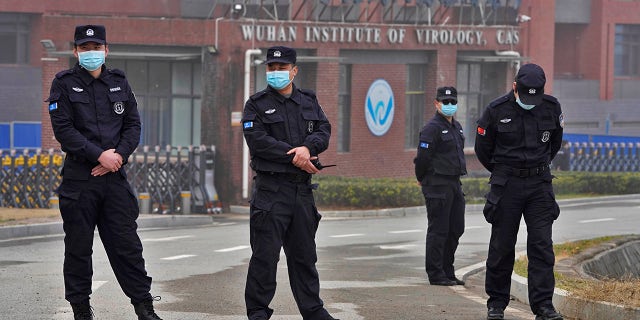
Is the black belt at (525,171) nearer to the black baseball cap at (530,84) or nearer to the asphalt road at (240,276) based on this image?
the black baseball cap at (530,84)

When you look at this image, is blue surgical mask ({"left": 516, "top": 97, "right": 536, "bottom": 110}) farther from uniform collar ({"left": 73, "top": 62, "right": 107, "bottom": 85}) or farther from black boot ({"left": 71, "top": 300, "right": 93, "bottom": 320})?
black boot ({"left": 71, "top": 300, "right": 93, "bottom": 320})

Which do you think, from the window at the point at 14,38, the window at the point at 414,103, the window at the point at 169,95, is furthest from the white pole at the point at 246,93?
the window at the point at 14,38

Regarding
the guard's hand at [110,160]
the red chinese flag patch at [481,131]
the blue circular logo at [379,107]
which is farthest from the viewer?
the blue circular logo at [379,107]

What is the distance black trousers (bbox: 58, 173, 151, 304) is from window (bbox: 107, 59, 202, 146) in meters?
23.7

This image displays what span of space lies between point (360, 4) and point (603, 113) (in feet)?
80.1

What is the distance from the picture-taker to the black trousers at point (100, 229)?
8.86 metres

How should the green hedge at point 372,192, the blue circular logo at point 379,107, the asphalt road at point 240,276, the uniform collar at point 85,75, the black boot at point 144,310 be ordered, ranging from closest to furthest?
the uniform collar at point 85,75 → the black boot at point 144,310 → the asphalt road at point 240,276 → the green hedge at point 372,192 → the blue circular logo at point 379,107

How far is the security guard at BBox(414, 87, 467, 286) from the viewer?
43.7 feet

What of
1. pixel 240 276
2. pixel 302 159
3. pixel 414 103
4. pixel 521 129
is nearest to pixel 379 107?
pixel 414 103

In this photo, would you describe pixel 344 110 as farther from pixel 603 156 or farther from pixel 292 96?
pixel 292 96

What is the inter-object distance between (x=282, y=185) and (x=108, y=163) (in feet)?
3.83

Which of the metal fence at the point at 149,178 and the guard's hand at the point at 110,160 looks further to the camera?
the metal fence at the point at 149,178

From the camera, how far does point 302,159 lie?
892cm

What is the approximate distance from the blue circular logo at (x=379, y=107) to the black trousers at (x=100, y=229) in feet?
Result: 85.7
